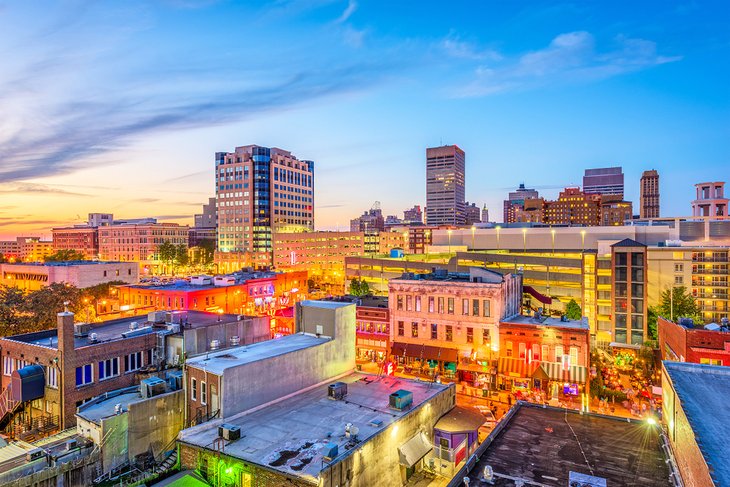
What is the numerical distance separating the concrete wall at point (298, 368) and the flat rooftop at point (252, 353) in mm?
480

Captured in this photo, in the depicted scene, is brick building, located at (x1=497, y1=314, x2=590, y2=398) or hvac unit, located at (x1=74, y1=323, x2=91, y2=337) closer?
hvac unit, located at (x1=74, y1=323, x2=91, y2=337)

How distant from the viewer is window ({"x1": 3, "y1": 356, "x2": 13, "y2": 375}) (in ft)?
116

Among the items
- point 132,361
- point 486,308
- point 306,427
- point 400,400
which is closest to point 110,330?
point 132,361

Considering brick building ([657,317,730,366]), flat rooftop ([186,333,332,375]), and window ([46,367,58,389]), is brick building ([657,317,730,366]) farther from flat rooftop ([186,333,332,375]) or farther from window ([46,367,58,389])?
window ([46,367,58,389])

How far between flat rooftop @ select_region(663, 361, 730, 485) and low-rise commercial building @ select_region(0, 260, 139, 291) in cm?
10208

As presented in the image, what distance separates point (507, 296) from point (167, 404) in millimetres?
37042

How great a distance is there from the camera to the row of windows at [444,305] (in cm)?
4922

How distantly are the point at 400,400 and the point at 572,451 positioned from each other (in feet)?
32.0

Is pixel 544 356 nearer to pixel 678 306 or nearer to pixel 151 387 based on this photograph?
pixel 678 306

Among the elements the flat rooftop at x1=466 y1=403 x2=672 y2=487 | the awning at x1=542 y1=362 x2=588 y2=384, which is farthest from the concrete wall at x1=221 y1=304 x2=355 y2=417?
the awning at x1=542 y1=362 x2=588 y2=384

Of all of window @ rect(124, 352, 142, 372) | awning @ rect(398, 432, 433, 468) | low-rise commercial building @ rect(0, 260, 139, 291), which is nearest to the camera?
awning @ rect(398, 432, 433, 468)

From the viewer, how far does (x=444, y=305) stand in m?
51.8

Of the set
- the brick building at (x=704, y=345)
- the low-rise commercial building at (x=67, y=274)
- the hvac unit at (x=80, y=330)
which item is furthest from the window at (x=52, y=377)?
the low-rise commercial building at (x=67, y=274)

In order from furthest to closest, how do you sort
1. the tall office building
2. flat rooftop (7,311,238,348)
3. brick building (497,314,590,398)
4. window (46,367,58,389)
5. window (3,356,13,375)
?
the tall office building → brick building (497,314,590,398) → flat rooftop (7,311,238,348) → window (3,356,13,375) → window (46,367,58,389)
